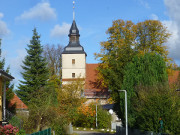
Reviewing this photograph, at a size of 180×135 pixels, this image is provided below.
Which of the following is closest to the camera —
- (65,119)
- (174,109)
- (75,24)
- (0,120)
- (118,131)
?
(0,120)

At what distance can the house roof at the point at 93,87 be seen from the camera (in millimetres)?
60875

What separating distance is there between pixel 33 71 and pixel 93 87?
85.7 ft

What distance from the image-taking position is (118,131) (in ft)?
115

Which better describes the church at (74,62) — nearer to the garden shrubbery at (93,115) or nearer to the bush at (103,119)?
the garden shrubbery at (93,115)

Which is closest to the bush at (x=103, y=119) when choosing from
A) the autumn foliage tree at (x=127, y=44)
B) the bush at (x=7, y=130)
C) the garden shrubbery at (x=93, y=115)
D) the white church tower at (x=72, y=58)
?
the garden shrubbery at (x=93, y=115)

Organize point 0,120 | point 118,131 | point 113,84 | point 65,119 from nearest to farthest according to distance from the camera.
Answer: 1. point 0,120
2. point 65,119
3. point 118,131
4. point 113,84

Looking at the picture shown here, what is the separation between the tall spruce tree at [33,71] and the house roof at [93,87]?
63.5ft

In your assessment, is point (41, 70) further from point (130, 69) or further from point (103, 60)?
point (130, 69)

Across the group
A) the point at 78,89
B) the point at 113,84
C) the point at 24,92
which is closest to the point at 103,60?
the point at 78,89

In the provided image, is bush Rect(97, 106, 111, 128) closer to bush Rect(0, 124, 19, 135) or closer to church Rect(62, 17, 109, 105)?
church Rect(62, 17, 109, 105)

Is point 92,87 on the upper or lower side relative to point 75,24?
lower

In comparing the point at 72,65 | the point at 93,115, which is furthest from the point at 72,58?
the point at 93,115

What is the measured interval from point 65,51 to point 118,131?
32.8m

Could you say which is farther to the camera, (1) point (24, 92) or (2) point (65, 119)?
(1) point (24, 92)
